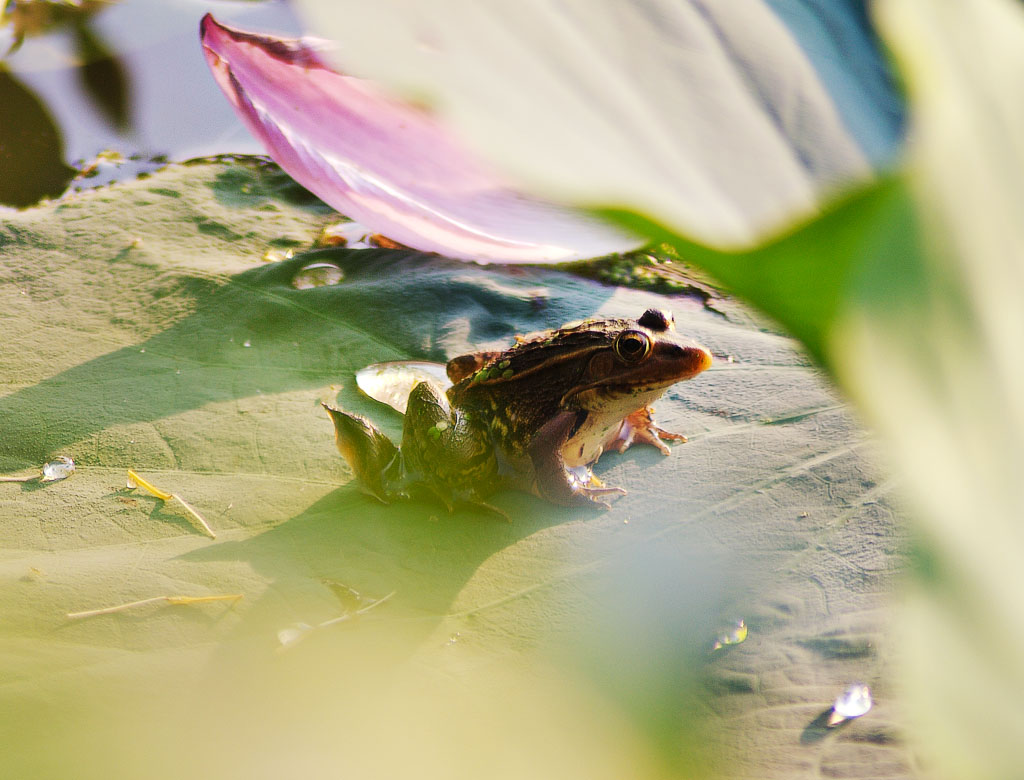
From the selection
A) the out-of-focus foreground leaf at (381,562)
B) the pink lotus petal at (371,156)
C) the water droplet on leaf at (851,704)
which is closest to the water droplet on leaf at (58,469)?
the out-of-focus foreground leaf at (381,562)

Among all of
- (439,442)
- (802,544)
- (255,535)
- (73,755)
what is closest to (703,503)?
(802,544)

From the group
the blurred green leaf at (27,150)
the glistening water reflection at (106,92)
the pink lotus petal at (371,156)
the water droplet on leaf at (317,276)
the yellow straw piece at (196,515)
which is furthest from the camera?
the glistening water reflection at (106,92)

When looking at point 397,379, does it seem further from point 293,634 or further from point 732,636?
point 732,636

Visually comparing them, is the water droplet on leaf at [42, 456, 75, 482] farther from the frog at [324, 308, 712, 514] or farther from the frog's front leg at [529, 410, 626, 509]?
the frog's front leg at [529, 410, 626, 509]

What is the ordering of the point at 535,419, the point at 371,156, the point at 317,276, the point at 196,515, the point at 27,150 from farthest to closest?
the point at 27,150, the point at 317,276, the point at 535,419, the point at 196,515, the point at 371,156

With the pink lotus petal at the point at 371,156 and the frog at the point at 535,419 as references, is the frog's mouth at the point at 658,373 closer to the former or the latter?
the frog at the point at 535,419

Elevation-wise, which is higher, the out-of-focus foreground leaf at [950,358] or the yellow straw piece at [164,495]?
the out-of-focus foreground leaf at [950,358]

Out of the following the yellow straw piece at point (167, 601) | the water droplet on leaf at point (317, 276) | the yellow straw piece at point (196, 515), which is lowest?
the yellow straw piece at point (167, 601)

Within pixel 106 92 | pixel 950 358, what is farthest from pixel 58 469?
pixel 106 92
